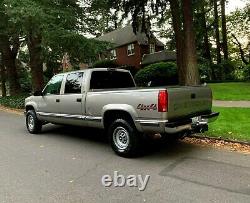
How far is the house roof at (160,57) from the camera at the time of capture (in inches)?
1458

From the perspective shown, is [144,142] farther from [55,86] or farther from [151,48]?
[151,48]

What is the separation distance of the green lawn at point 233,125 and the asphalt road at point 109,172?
1.26 meters

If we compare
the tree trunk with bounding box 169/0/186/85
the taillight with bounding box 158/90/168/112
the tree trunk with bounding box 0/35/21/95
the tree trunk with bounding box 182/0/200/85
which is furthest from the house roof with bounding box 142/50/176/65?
the taillight with bounding box 158/90/168/112

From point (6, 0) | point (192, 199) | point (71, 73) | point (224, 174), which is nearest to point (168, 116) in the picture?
point (224, 174)

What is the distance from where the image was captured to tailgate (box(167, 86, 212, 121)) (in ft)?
21.9

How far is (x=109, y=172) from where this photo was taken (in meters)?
6.38

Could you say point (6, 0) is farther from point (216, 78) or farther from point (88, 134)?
point (216, 78)

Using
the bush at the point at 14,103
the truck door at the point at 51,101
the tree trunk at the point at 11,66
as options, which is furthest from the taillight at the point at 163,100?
the tree trunk at the point at 11,66

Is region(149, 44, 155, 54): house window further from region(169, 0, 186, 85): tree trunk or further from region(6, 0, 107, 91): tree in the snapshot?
region(6, 0, 107, 91): tree

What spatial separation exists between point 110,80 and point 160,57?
29572mm

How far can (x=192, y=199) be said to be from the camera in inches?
196

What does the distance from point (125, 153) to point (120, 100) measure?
48.7 inches

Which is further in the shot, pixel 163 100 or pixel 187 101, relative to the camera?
pixel 187 101

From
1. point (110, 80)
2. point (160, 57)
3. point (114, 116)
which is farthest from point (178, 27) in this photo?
point (160, 57)
